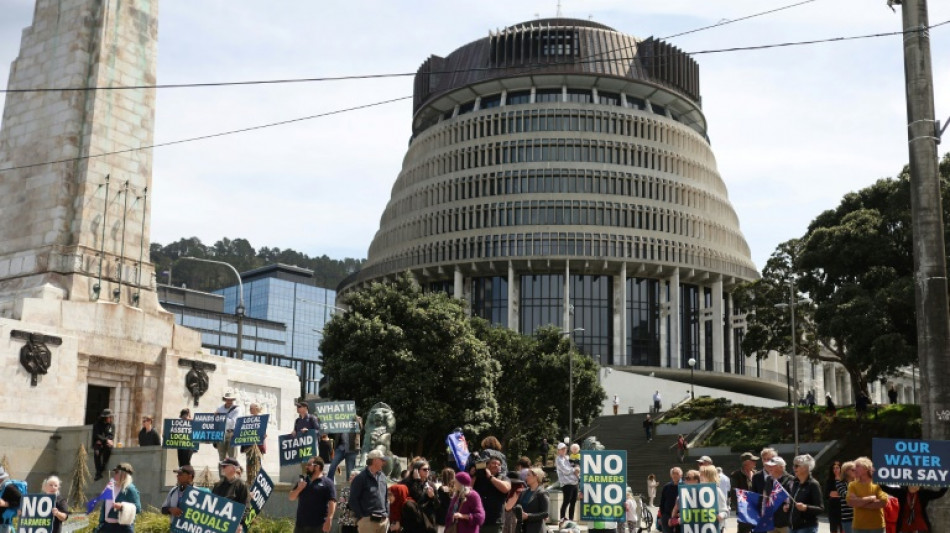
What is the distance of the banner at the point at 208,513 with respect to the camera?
12.2 m

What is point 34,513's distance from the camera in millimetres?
13914

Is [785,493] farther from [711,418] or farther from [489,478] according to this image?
[711,418]

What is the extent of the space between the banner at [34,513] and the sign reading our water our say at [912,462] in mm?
10827

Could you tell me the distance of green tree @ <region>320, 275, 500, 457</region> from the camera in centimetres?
4612

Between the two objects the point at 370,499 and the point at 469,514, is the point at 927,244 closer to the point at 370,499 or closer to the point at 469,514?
the point at 469,514

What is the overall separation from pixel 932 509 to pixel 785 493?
5.98ft

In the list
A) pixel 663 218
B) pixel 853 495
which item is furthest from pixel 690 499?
pixel 663 218

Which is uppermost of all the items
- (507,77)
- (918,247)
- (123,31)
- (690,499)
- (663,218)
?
(507,77)

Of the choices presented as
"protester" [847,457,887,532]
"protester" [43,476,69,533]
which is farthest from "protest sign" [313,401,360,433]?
"protester" [847,457,887,532]

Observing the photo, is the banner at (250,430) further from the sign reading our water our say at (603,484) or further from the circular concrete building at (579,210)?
the circular concrete building at (579,210)

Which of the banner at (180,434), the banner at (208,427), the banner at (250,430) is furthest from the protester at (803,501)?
the banner at (180,434)

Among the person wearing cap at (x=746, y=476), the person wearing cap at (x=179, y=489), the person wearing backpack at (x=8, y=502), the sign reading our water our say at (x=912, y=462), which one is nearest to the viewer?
the sign reading our water our say at (x=912, y=462)

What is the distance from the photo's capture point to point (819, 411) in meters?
55.3

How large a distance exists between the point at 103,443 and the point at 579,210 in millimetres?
73817
